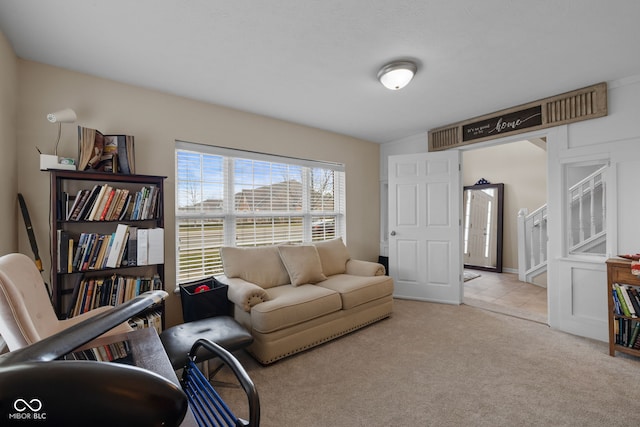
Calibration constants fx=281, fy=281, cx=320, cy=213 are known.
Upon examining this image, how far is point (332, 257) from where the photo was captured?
11.9 feet

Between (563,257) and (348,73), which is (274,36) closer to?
(348,73)

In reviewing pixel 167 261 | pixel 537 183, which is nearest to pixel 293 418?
pixel 167 261

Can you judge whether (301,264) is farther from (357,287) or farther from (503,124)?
(503,124)

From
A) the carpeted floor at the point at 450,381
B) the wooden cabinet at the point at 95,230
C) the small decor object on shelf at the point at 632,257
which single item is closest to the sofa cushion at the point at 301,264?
the carpeted floor at the point at 450,381

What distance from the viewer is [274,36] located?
195 centimetres

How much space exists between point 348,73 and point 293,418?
263 cm

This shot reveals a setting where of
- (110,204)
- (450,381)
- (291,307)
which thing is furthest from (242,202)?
(450,381)

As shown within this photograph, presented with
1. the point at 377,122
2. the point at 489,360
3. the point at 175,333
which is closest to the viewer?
the point at 175,333

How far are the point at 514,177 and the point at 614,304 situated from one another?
12.7 feet

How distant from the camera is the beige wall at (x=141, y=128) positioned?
87.0 inches

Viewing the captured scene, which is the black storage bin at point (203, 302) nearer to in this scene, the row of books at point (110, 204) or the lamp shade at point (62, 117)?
the row of books at point (110, 204)

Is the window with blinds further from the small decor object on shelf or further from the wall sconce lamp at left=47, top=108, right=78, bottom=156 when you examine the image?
the small decor object on shelf

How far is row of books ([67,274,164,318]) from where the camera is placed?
2.17m

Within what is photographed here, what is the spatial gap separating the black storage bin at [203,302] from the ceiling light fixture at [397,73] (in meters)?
2.37
